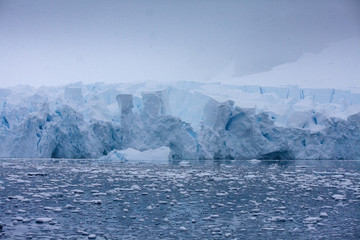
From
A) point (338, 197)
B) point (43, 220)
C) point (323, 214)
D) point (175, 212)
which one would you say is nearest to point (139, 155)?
point (338, 197)

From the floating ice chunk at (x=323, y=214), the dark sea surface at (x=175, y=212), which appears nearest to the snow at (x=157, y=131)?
the dark sea surface at (x=175, y=212)

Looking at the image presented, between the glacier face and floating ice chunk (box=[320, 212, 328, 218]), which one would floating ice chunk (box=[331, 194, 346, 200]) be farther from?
the glacier face

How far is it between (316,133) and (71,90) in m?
18.5

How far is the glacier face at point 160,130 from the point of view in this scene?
23062 millimetres

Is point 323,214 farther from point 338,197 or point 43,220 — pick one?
point 43,220

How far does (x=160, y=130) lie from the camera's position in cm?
2489

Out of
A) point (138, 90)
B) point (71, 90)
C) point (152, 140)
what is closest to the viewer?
point (152, 140)

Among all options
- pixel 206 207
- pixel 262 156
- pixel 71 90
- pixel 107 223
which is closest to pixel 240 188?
pixel 206 207

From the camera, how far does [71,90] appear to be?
28.9m

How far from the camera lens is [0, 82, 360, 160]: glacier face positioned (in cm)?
2306

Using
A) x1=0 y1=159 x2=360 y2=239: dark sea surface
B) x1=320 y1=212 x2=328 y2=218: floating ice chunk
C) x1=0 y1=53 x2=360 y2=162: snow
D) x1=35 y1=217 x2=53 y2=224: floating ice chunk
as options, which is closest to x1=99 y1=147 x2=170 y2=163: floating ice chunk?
x1=0 y1=53 x2=360 y2=162: snow

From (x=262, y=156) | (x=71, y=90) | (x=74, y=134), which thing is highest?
(x=71, y=90)

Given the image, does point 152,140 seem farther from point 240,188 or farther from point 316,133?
point 240,188

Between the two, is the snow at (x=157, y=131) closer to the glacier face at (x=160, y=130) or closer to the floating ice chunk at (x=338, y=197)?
the glacier face at (x=160, y=130)
